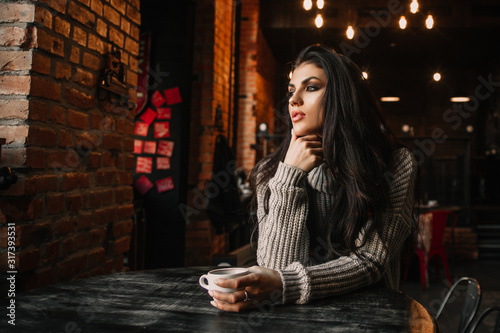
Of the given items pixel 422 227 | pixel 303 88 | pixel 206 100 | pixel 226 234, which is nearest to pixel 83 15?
pixel 303 88

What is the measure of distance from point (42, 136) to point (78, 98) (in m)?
0.29

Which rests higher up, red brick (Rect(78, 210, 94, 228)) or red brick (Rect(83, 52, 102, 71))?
red brick (Rect(83, 52, 102, 71))

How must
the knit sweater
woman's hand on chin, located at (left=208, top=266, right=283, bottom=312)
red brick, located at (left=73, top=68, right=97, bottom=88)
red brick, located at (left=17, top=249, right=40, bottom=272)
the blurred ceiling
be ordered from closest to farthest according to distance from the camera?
woman's hand on chin, located at (left=208, top=266, right=283, bottom=312), the knit sweater, red brick, located at (left=17, top=249, right=40, bottom=272), red brick, located at (left=73, top=68, right=97, bottom=88), the blurred ceiling

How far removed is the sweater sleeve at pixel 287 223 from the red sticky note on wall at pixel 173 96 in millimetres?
2456

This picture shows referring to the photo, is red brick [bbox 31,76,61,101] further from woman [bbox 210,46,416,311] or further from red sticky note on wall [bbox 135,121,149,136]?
red sticky note on wall [bbox 135,121,149,136]

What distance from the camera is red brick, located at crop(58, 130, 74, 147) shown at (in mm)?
1594

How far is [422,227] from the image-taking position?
4512 mm

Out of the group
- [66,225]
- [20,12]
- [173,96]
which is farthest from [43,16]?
[173,96]

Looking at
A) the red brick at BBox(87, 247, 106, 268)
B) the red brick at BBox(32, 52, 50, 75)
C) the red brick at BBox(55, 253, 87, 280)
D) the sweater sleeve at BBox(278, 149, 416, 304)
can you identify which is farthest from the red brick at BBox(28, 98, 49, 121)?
the sweater sleeve at BBox(278, 149, 416, 304)

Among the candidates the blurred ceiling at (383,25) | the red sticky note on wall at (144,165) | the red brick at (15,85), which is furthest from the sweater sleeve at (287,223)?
the blurred ceiling at (383,25)

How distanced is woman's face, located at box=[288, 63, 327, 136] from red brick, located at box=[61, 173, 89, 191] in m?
0.89

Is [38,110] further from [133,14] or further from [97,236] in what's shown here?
[133,14]

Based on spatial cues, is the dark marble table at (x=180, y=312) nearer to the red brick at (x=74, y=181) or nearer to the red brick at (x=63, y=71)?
the red brick at (x=74, y=181)

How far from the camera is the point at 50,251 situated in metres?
1.54
